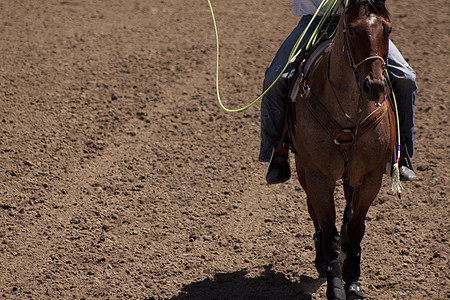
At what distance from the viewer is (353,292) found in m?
5.23

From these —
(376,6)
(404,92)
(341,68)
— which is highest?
(376,6)

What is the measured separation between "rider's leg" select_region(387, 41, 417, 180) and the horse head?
1.10m

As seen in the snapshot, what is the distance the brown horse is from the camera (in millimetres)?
4105

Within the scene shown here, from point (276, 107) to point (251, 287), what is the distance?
1.79 metres

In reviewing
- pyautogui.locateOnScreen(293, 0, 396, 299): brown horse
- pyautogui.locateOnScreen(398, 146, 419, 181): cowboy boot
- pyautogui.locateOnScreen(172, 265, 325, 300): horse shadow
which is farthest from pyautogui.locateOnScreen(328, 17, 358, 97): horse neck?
pyautogui.locateOnScreen(172, 265, 325, 300): horse shadow

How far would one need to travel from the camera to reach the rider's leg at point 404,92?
5.18 metres

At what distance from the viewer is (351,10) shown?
13.8 feet

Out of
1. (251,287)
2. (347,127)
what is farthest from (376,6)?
(251,287)

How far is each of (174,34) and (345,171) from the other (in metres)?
6.88

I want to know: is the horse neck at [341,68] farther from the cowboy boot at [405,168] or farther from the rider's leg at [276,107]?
the cowboy boot at [405,168]

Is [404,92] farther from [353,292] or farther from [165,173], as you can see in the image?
[165,173]

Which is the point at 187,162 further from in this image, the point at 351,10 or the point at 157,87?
the point at 351,10

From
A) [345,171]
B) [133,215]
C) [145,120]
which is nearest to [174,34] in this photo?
[145,120]

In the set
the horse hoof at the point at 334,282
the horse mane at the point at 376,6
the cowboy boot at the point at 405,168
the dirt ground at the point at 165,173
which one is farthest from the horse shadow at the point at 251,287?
the horse mane at the point at 376,6
